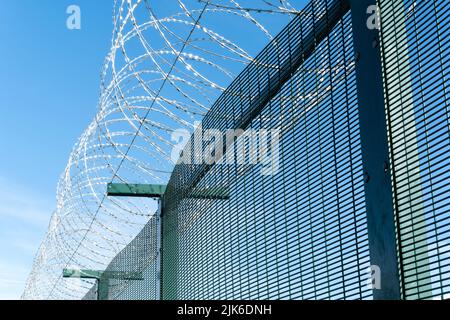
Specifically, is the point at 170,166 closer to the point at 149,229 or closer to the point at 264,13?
the point at 149,229

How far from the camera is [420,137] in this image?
5016 millimetres

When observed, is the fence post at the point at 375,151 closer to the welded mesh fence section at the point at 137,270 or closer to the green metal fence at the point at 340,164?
the green metal fence at the point at 340,164

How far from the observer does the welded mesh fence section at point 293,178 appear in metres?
5.86

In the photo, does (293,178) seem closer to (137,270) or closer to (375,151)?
(375,151)

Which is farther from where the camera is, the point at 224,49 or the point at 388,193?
the point at 224,49

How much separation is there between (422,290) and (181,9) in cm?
399

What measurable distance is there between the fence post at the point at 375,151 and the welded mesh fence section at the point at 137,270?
7.02m

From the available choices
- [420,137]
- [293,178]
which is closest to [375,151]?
[420,137]

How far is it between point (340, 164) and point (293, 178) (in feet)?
2.67

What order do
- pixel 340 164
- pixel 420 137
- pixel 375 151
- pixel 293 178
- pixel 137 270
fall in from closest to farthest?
pixel 420 137
pixel 375 151
pixel 340 164
pixel 293 178
pixel 137 270

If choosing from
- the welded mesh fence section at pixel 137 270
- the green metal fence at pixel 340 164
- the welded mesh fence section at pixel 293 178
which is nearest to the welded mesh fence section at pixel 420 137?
the green metal fence at pixel 340 164

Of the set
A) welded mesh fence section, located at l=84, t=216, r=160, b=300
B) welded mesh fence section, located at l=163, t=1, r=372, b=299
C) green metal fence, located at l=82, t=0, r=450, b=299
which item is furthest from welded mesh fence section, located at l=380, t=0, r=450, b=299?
Answer: welded mesh fence section, located at l=84, t=216, r=160, b=300

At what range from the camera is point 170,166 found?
11.2 metres
